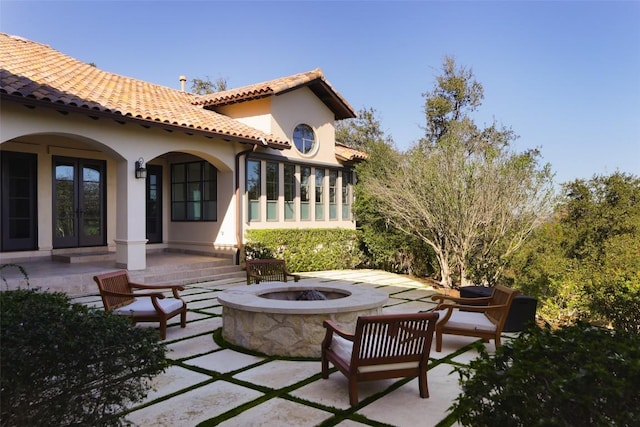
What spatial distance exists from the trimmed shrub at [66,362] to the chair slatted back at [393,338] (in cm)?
175

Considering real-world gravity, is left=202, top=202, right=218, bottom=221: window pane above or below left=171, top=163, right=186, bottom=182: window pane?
below

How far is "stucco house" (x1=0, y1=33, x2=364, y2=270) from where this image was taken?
9.46 m

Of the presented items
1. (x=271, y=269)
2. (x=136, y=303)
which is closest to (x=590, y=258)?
(x=271, y=269)

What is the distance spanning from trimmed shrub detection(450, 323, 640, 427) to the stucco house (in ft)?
28.7

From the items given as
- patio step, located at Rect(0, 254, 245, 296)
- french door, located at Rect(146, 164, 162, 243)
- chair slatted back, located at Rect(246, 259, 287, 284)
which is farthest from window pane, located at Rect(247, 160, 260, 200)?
chair slatted back, located at Rect(246, 259, 287, 284)

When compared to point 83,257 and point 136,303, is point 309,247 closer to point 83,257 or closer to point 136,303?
point 83,257

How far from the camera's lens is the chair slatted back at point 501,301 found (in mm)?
5350

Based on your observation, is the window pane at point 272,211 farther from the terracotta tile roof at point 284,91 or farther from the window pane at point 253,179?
the terracotta tile roof at point 284,91

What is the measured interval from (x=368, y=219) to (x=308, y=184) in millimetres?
2404

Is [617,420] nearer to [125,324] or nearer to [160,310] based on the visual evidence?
[125,324]

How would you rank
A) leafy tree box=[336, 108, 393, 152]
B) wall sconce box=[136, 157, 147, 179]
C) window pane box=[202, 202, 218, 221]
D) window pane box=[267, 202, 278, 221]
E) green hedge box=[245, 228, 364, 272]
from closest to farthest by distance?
wall sconce box=[136, 157, 147, 179] → green hedge box=[245, 228, 364, 272] → window pane box=[202, 202, 218, 221] → window pane box=[267, 202, 278, 221] → leafy tree box=[336, 108, 393, 152]

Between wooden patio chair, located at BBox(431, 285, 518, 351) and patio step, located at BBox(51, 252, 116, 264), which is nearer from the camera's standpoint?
wooden patio chair, located at BBox(431, 285, 518, 351)

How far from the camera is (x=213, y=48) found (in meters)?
17.2

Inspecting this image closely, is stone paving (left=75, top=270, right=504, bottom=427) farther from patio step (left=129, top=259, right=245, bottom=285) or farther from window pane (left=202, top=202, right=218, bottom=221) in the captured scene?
window pane (left=202, top=202, right=218, bottom=221)
